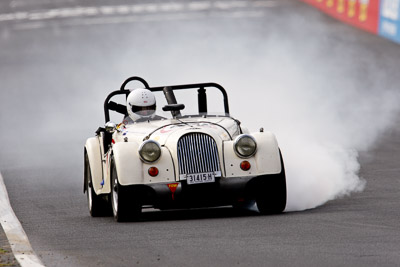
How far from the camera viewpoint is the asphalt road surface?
27.0ft

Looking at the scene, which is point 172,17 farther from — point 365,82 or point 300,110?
point 300,110

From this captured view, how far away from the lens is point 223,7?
43.3 meters

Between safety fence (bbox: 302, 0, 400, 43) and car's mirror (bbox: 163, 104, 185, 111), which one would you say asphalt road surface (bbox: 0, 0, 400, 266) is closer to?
safety fence (bbox: 302, 0, 400, 43)

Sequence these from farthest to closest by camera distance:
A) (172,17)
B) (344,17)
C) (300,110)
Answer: (172,17) → (344,17) → (300,110)

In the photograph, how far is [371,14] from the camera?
3030 cm

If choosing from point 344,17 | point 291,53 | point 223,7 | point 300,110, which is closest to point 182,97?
point 300,110

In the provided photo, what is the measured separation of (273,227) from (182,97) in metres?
14.5

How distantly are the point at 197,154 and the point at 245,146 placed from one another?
47 cm

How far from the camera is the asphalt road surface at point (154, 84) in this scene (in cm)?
824

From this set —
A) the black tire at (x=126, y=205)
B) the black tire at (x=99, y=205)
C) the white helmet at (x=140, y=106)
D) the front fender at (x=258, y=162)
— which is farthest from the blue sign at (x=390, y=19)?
the black tire at (x=126, y=205)

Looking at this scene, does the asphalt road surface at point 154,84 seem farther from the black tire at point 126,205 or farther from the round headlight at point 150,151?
the round headlight at point 150,151

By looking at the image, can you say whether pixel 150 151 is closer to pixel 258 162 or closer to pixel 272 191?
pixel 258 162

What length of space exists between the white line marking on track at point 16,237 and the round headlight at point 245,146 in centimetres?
212

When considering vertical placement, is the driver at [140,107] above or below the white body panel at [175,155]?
above
